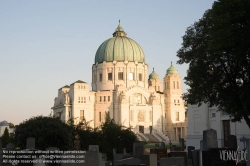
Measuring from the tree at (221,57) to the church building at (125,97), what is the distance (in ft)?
142

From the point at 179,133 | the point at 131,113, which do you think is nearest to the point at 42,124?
the point at 131,113

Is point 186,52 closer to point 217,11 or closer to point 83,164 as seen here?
point 217,11

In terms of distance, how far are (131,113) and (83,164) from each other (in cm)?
6016

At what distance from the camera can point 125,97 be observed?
232 feet

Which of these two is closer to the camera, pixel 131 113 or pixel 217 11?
pixel 217 11

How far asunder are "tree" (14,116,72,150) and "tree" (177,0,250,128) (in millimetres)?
10012

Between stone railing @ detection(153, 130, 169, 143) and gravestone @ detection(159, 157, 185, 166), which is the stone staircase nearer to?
stone railing @ detection(153, 130, 169, 143)

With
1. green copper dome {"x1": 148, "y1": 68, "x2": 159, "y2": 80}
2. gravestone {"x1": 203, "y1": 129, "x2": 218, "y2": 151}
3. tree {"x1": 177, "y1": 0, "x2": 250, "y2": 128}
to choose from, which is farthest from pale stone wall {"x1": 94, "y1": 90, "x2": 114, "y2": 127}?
gravestone {"x1": 203, "y1": 129, "x2": 218, "y2": 151}

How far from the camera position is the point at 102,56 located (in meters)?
78.3

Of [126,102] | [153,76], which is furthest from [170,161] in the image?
[153,76]

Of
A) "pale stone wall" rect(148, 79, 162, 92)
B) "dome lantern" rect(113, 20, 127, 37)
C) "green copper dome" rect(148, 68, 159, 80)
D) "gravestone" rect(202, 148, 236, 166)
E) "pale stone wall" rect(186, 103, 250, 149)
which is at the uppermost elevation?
"dome lantern" rect(113, 20, 127, 37)

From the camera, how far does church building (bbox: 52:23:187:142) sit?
7006cm

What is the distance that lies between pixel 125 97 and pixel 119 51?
40.7 ft

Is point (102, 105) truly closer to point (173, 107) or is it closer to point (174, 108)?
point (173, 107)
